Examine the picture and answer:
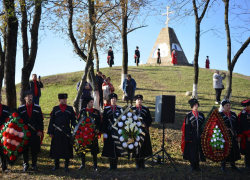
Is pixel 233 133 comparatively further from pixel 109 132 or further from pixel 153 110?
pixel 153 110

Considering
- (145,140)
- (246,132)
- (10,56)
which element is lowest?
(145,140)

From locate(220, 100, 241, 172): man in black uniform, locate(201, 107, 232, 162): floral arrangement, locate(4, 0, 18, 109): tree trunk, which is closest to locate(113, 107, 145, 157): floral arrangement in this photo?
locate(201, 107, 232, 162): floral arrangement

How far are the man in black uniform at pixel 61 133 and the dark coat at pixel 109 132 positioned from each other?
2.82 ft

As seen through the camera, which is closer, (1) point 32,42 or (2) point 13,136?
(2) point 13,136

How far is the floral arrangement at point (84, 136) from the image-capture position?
6719 millimetres

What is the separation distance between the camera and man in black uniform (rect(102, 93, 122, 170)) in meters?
7.06

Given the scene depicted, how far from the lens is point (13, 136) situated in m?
6.59

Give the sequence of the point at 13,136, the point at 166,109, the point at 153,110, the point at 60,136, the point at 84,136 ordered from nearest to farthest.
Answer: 1. the point at 13,136
2. the point at 84,136
3. the point at 60,136
4. the point at 166,109
5. the point at 153,110

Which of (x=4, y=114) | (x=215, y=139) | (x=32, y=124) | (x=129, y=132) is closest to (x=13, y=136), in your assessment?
(x=32, y=124)

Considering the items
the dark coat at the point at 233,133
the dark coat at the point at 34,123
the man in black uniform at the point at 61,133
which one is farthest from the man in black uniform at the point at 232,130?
the dark coat at the point at 34,123

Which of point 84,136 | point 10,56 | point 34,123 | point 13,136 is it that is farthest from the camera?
point 10,56

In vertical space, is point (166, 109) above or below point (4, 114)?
above

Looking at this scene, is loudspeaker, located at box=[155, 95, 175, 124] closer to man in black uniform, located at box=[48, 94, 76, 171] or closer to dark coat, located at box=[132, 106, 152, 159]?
dark coat, located at box=[132, 106, 152, 159]

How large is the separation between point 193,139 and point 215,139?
0.56 meters
